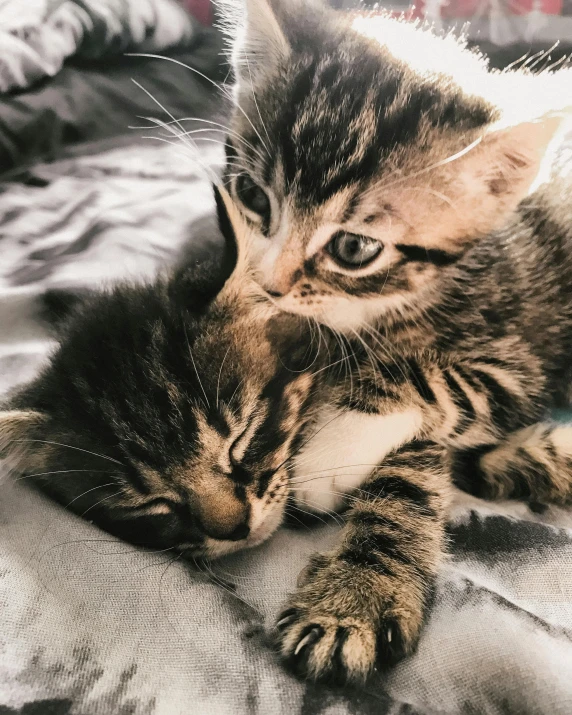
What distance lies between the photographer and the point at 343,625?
625 mm

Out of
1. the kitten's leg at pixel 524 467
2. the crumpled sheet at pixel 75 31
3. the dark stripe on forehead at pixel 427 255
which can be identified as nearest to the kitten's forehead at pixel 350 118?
the dark stripe on forehead at pixel 427 255

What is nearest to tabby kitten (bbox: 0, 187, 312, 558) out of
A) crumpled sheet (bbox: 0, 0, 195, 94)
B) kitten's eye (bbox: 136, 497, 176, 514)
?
kitten's eye (bbox: 136, 497, 176, 514)

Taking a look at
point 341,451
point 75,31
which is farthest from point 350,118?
point 75,31

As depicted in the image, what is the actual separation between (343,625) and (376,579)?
0.08 m

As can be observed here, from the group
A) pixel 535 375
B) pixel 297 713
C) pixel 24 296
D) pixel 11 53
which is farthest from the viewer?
pixel 11 53

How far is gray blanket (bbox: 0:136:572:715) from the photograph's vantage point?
53 centimetres

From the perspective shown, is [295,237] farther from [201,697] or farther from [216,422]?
[201,697]

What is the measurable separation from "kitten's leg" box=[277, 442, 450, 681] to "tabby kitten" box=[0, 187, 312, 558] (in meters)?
0.11

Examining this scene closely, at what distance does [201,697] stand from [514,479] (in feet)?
1.90

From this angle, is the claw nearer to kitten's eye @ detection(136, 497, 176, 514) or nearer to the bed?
the bed

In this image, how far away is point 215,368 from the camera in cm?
76

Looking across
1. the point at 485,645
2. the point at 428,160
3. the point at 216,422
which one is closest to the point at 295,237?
the point at 428,160

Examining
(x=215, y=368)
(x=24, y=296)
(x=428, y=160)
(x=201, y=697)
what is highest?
(x=428, y=160)

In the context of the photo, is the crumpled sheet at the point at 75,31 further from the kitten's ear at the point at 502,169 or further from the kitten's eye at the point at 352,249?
the kitten's ear at the point at 502,169
